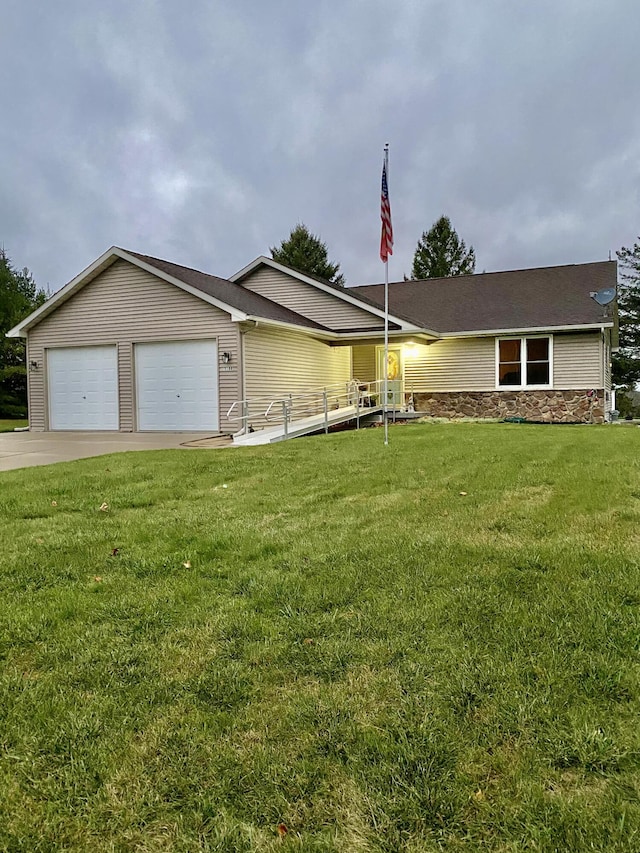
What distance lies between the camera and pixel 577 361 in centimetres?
1748

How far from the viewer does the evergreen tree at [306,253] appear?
38.6 meters

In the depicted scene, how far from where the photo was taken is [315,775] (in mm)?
1942

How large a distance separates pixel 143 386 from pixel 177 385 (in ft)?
3.41

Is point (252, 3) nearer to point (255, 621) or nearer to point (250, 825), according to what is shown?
point (255, 621)

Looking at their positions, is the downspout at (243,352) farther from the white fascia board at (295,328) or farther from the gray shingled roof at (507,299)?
the gray shingled roof at (507,299)

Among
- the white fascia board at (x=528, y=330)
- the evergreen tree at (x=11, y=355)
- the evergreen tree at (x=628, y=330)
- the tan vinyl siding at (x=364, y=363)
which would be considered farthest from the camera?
the evergreen tree at (x=628, y=330)

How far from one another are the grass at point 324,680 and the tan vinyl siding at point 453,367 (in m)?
13.7

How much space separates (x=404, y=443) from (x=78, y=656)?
8.12m

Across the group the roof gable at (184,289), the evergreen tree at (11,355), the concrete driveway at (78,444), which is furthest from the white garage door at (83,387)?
the evergreen tree at (11,355)

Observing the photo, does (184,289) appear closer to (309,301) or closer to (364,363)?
(309,301)

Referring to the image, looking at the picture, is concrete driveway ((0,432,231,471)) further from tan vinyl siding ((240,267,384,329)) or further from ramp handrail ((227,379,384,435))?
tan vinyl siding ((240,267,384,329))

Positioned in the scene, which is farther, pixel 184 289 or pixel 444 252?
pixel 444 252

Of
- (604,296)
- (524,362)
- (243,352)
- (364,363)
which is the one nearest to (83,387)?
(243,352)

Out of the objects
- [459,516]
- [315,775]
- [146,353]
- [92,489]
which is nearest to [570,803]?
[315,775]
